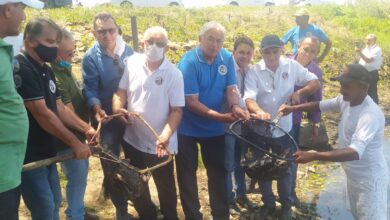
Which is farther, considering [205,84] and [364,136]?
[205,84]

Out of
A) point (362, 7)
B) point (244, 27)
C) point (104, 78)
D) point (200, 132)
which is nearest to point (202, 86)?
point (200, 132)

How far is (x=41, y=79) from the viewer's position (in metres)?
2.63

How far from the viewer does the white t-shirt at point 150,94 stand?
3.25m

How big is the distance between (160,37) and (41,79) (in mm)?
1039

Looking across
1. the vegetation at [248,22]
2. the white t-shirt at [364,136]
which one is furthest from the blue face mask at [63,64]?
the vegetation at [248,22]

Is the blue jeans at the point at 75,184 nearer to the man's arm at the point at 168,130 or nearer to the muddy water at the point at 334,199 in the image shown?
the man's arm at the point at 168,130

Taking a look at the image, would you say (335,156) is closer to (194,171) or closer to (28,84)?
(194,171)

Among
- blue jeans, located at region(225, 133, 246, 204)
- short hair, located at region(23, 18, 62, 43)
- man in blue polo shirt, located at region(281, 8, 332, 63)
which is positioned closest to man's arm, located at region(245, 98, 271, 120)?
blue jeans, located at region(225, 133, 246, 204)

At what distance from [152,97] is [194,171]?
87 centimetres

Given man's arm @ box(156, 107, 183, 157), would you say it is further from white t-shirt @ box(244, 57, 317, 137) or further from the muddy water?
the muddy water

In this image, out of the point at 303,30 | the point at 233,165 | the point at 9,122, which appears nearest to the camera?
the point at 9,122

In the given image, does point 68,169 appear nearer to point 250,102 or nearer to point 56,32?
point 56,32

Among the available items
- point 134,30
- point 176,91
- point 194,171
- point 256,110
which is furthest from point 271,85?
point 134,30

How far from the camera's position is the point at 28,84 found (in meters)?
2.51
